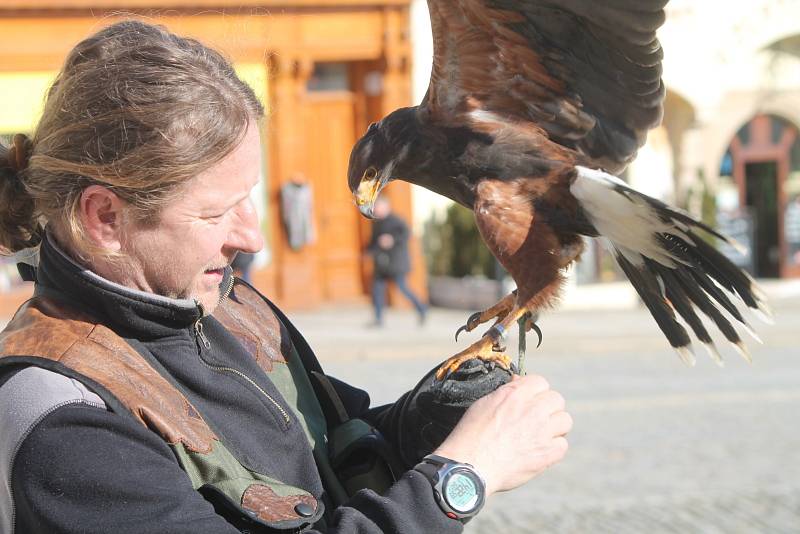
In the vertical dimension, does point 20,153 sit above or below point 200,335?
above

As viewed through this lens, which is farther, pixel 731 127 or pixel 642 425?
pixel 731 127

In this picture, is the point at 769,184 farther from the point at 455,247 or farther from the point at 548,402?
the point at 548,402

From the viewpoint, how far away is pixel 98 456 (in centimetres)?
128

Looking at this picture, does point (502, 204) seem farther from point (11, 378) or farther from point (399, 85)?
point (399, 85)

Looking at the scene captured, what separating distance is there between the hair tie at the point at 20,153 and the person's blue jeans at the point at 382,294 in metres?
9.72

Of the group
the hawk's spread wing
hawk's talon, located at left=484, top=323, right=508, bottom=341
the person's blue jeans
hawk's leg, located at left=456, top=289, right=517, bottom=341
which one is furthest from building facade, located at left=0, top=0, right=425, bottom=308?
hawk's talon, located at left=484, top=323, right=508, bottom=341

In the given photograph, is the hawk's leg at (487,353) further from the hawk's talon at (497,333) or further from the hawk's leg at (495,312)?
the hawk's leg at (495,312)

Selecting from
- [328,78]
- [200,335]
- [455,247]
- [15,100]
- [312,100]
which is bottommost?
[455,247]

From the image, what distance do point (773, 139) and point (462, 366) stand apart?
1523cm

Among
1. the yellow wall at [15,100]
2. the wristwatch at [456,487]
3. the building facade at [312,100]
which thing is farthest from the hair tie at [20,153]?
the yellow wall at [15,100]

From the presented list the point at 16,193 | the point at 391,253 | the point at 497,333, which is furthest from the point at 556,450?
the point at 391,253

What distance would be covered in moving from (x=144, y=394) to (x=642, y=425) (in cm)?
572

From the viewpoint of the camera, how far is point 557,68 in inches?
84.5

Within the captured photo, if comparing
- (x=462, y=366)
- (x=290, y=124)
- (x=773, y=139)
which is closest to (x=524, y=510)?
(x=462, y=366)
